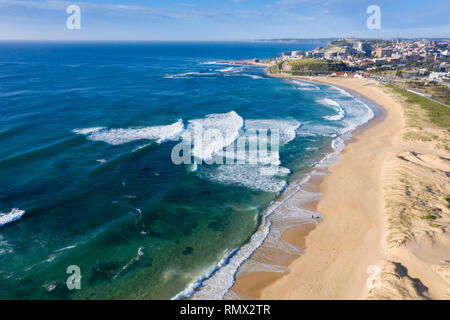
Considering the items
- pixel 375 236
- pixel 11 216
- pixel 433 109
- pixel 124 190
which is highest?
pixel 433 109

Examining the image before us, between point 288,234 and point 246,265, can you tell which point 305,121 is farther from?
point 246,265

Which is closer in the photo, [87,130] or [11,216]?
[11,216]

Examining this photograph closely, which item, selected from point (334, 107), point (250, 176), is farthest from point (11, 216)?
point (334, 107)

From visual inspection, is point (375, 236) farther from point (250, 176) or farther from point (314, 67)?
point (314, 67)

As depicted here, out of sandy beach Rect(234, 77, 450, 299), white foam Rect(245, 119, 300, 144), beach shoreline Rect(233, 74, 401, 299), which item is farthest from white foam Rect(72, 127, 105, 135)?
sandy beach Rect(234, 77, 450, 299)

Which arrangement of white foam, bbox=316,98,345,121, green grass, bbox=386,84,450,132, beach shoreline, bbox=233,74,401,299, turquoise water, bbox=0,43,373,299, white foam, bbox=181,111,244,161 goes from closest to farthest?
1. beach shoreline, bbox=233,74,401,299
2. turquoise water, bbox=0,43,373,299
3. white foam, bbox=181,111,244,161
4. green grass, bbox=386,84,450,132
5. white foam, bbox=316,98,345,121

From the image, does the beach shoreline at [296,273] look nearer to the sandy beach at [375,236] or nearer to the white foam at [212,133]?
the sandy beach at [375,236]

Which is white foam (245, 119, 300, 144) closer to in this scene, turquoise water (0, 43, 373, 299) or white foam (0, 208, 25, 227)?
turquoise water (0, 43, 373, 299)
